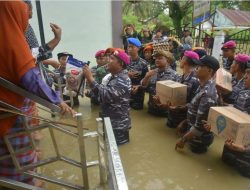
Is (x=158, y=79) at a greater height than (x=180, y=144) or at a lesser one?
greater

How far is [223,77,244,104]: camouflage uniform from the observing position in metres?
3.60

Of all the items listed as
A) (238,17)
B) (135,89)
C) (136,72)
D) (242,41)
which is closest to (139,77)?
(136,72)

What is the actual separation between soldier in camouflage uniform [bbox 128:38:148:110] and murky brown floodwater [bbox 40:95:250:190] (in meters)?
1.00

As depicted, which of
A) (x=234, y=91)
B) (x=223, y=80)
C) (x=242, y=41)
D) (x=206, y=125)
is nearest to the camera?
(x=206, y=125)

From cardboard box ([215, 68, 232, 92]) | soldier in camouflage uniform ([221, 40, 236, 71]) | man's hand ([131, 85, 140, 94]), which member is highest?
soldier in camouflage uniform ([221, 40, 236, 71])

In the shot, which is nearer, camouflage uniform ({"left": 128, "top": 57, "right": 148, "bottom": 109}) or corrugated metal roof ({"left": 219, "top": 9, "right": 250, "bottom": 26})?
camouflage uniform ({"left": 128, "top": 57, "right": 148, "bottom": 109})

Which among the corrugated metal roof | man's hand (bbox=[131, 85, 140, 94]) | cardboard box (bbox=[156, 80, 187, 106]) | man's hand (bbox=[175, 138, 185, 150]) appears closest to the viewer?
man's hand (bbox=[175, 138, 185, 150])

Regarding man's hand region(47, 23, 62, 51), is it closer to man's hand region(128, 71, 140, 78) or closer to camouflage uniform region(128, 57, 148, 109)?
man's hand region(128, 71, 140, 78)

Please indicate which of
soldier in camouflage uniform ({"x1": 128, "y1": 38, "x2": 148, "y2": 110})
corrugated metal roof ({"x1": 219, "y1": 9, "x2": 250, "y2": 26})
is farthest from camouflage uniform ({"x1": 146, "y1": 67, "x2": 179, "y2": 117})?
corrugated metal roof ({"x1": 219, "y1": 9, "x2": 250, "y2": 26})

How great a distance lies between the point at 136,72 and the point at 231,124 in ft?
8.71

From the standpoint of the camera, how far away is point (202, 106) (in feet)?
9.91

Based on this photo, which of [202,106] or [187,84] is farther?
[187,84]

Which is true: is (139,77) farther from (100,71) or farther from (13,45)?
(13,45)

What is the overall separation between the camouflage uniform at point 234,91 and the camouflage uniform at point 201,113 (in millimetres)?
717
